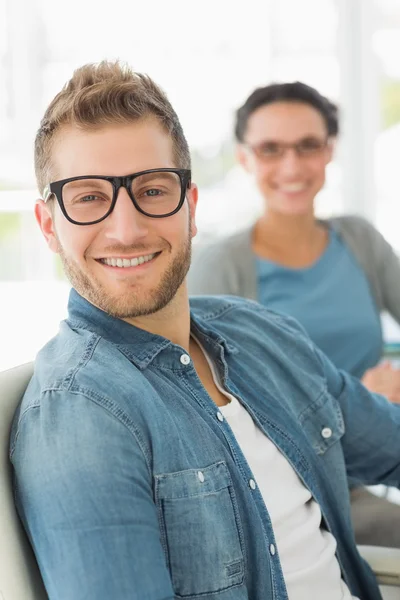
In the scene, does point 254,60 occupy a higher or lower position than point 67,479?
higher

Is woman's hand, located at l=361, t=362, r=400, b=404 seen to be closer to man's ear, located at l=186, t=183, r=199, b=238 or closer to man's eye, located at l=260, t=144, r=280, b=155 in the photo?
man's eye, located at l=260, t=144, r=280, b=155

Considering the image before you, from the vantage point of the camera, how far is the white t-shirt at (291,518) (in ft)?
3.93

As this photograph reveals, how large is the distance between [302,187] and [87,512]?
4.84 ft

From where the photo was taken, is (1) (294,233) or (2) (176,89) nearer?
(1) (294,233)

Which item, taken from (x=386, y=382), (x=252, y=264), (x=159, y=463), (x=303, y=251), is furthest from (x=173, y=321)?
(x=303, y=251)

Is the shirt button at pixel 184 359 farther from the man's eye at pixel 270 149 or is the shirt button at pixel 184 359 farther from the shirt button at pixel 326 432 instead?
the man's eye at pixel 270 149

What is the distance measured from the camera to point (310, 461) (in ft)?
4.31

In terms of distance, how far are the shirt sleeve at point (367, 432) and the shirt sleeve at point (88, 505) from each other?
22.1 inches

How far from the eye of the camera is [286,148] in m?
2.20

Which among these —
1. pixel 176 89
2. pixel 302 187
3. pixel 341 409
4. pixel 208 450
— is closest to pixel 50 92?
pixel 176 89

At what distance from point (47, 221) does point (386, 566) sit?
77cm

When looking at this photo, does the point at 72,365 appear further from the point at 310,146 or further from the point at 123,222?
the point at 310,146

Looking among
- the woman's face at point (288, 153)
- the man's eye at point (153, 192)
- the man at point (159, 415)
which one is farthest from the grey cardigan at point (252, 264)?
the man's eye at point (153, 192)

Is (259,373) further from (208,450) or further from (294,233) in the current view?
(294,233)
